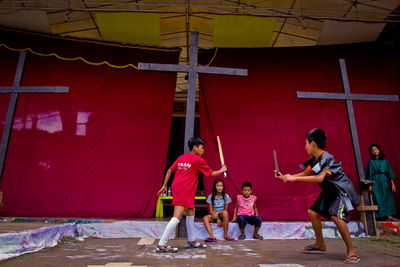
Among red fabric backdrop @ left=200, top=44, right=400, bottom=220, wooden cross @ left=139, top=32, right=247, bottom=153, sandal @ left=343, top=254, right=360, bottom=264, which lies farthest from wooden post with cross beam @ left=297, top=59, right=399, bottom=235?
sandal @ left=343, top=254, right=360, bottom=264

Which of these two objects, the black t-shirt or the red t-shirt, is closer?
the black t-shirt

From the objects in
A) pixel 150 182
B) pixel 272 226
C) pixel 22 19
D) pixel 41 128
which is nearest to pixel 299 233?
pixel 272 226

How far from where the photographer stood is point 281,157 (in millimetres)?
5523

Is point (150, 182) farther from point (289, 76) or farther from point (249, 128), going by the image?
point (289, 76)

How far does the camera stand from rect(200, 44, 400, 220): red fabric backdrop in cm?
535

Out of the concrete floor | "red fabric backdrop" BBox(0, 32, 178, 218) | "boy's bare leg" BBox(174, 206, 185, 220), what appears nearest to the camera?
the concrete floor

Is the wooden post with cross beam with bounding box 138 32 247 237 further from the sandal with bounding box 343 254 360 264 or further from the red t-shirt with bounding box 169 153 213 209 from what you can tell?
the sandal with bounding box 343 254 360 264

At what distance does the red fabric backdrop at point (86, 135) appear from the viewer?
519 cm

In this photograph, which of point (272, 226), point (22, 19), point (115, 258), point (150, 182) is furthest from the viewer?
point (22, 19)

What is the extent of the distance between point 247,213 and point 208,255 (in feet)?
5.74

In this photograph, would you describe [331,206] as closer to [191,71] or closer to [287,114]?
[191,71]

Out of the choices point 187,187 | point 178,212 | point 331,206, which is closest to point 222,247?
point 178,212

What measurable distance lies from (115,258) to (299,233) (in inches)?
116

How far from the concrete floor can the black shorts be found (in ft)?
1.40
